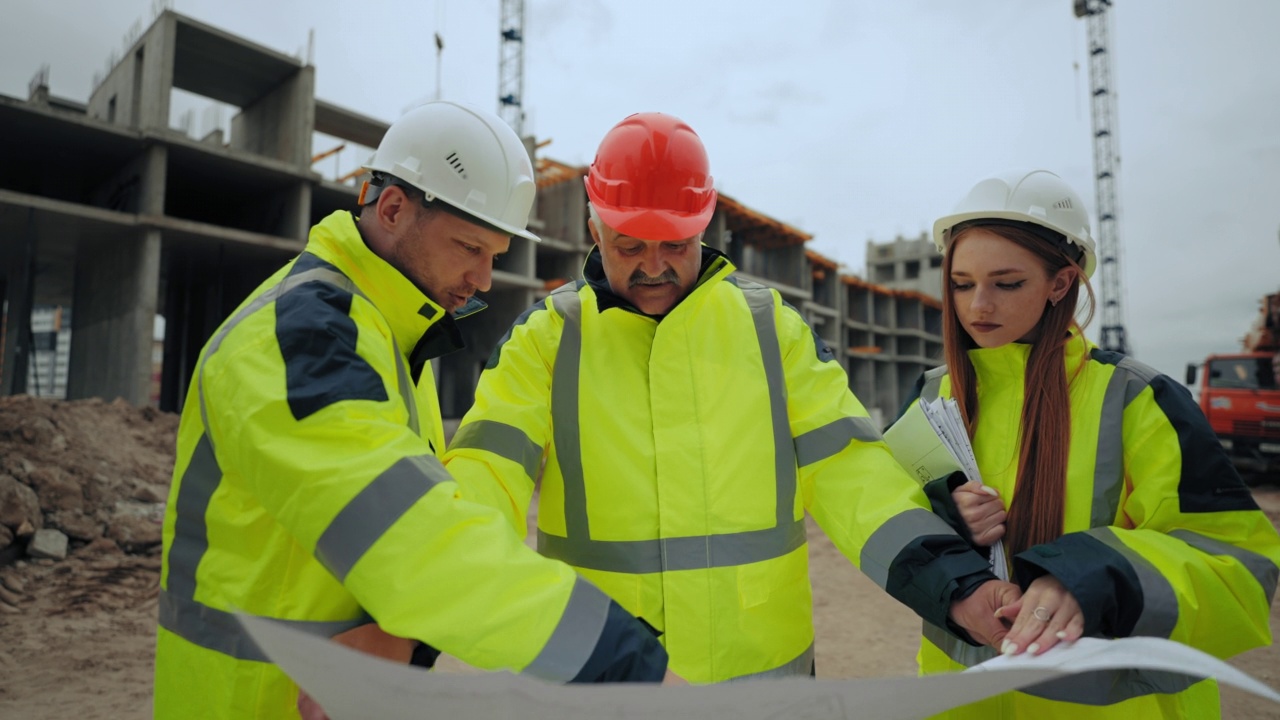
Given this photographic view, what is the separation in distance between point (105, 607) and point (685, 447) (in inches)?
277

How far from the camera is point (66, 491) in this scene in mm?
7676

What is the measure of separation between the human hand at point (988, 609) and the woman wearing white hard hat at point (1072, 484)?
0.04m

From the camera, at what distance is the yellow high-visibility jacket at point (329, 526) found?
3.46 ft

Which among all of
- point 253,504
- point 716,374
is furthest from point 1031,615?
point 253,504

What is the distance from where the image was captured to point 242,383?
120 centimetres

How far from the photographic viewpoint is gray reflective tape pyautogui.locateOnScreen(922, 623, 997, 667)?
5.53ft

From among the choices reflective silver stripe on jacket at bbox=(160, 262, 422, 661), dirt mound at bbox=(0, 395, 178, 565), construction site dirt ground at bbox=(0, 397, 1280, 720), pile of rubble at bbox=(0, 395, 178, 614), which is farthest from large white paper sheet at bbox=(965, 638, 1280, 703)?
dirt mound at bbox=(0, 395, 178, 565)

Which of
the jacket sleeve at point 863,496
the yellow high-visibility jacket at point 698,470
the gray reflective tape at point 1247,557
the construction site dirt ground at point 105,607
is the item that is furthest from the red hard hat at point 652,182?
the construction site dirt ground at point 105,607

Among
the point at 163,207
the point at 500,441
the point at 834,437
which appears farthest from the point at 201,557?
the point at 163,207

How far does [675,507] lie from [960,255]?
989 millimetres

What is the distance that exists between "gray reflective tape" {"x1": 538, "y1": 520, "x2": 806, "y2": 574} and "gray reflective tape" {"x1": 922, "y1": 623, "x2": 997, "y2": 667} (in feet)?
1.43

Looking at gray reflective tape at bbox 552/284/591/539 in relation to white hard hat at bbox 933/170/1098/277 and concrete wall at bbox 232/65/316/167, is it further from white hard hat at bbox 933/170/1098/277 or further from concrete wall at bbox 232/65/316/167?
concrete wall at bbox 232/65/316/167

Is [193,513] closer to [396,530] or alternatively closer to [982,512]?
[396,530]

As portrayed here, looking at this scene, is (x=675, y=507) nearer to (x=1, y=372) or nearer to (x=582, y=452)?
(x=582, y=452)
